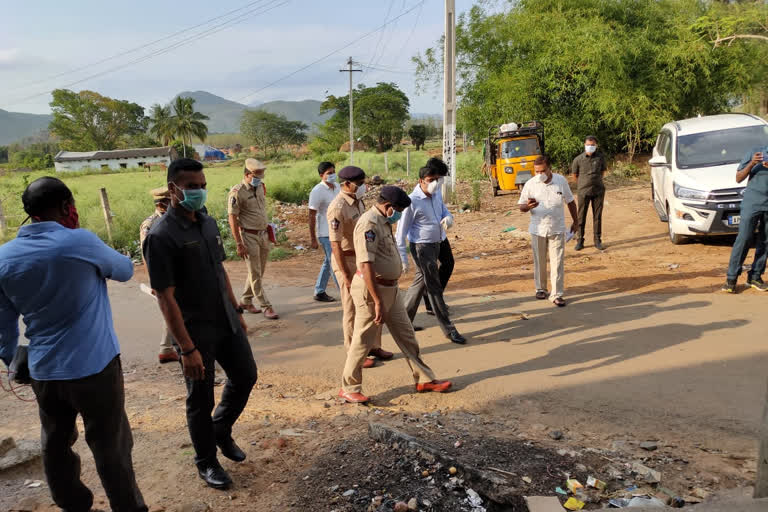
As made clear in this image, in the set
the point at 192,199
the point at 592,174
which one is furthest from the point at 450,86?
the point at 192,199

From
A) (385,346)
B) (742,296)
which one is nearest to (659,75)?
(742,296)

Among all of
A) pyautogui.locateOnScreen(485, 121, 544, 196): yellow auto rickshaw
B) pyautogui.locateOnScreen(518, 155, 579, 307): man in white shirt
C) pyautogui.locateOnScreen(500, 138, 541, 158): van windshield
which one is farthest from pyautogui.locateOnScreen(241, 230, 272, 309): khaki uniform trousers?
pyautogui.locateOnScreen(500, 138, 541, 158): van windshield

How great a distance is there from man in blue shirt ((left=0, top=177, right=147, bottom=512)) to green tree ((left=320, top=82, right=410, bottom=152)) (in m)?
59.9

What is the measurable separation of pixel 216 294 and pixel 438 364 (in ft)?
8.84

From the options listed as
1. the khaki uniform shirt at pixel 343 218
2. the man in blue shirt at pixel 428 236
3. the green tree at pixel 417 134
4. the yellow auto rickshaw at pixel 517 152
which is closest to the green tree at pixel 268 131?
the green tree at pixel 417 134

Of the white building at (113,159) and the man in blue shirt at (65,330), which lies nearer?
the man in blue shirt at (65,330)

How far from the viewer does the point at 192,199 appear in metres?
3.10

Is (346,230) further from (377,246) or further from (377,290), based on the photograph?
(377,290)

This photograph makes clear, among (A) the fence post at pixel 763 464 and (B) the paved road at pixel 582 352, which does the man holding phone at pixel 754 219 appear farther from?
(A) the fence post at pixel 763 464

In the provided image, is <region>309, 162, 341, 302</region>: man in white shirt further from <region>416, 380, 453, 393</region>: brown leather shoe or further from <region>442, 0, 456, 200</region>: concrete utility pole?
<region>442, 0, 456, 200</region>: concrete utility pole

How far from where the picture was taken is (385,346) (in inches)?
231

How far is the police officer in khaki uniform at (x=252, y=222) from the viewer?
6453 mm

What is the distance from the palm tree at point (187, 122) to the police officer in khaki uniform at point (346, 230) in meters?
72.6

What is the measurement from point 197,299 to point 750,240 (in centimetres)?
628
